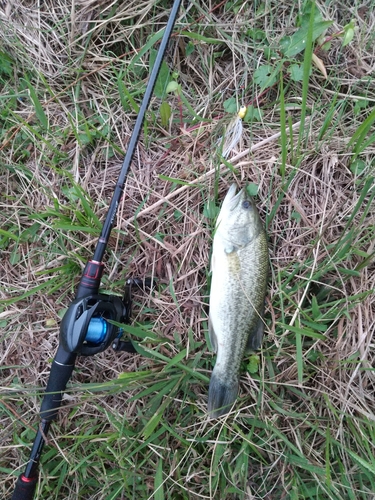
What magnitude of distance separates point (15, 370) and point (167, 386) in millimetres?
1059

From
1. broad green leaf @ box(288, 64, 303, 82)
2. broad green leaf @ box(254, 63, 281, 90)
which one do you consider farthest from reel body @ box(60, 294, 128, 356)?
broad green leaf @ box(288, 64, 303, 82)

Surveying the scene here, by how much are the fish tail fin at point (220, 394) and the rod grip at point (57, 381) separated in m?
0.80

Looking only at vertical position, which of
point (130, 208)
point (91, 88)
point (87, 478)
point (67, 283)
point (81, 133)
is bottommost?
point (87, 478)

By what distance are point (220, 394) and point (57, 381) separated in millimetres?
915

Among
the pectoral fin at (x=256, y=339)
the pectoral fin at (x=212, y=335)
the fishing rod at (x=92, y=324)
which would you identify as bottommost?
the pectoral fin at (x=256, y=339)

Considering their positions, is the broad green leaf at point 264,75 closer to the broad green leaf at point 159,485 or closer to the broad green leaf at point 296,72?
the broad green leaf at point 296,72

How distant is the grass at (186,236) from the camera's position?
2158 mm

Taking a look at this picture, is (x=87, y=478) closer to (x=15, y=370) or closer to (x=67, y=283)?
(x=15, y=370)

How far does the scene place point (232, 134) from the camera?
91.3 inches

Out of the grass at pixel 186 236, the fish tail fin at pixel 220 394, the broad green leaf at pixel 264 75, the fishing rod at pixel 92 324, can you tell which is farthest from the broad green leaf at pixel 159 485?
the broad green leaf at pixel 264 75

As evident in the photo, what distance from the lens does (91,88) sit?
2.49 meters

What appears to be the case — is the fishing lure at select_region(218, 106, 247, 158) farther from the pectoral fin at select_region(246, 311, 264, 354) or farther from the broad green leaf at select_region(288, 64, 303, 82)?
the pectoral fin at select_region(246, 311, 264, 354)

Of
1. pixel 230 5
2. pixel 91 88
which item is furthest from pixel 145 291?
pixel 230 5

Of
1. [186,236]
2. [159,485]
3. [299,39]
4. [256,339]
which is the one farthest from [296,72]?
[159,485]
